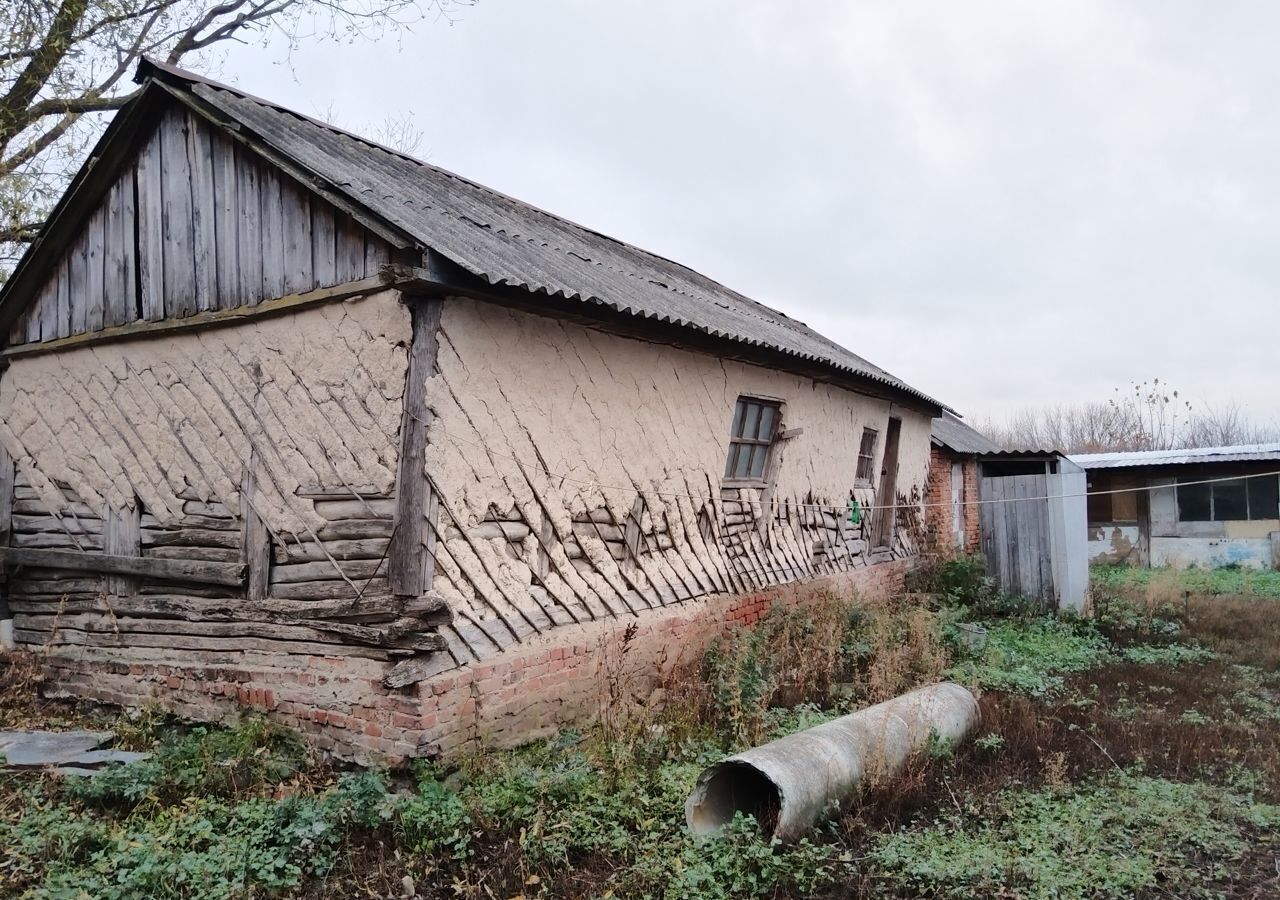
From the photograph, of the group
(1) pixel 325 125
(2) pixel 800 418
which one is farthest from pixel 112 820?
(2) pixel 800 418

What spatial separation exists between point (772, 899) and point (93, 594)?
5806mm

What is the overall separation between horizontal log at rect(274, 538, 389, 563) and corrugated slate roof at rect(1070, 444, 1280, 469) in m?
17.2

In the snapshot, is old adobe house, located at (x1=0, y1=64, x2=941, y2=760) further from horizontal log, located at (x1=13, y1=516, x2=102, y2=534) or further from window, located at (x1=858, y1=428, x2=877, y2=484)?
window, located at (x1=858, y1=428, x2=877, y2=484)

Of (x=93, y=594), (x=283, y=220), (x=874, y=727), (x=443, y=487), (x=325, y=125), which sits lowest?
(x=874, y=727)

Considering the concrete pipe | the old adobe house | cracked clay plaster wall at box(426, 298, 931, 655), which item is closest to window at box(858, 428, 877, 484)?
cracked clay plaster wall at box(426, 298, 931, 655)

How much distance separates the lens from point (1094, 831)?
443 centimetres

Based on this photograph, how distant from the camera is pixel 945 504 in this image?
13688mm

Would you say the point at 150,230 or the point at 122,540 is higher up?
the point at 150,230

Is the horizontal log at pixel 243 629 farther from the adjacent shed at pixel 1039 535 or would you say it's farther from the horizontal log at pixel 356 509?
the adjacent shed at pixel 1039 535

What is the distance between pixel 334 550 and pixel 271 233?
2255 mm

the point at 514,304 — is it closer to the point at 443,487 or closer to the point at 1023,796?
the point at 443,487

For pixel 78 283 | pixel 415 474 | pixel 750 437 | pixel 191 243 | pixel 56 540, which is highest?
pixel 191 243

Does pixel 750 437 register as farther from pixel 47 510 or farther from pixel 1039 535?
pixel 47 510

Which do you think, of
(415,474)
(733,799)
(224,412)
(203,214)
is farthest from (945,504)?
(203,214)
